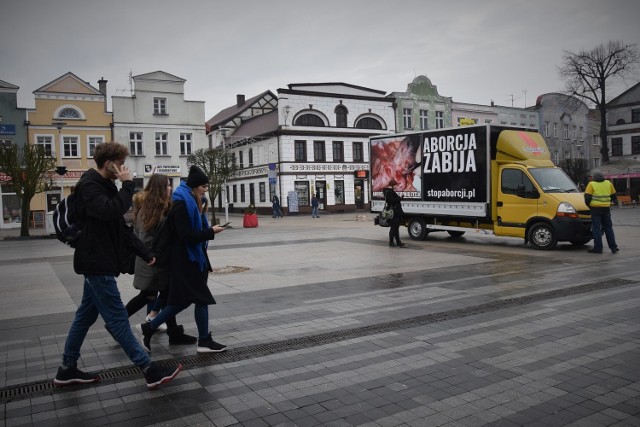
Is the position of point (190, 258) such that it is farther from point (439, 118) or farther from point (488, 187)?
point (439, 118)

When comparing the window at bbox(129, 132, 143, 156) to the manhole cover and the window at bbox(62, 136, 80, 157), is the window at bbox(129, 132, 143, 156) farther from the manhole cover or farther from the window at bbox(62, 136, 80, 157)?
the manhole cover

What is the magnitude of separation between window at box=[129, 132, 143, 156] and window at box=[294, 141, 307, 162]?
1226 cm

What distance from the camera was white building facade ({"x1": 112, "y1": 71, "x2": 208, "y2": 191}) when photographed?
127 feet

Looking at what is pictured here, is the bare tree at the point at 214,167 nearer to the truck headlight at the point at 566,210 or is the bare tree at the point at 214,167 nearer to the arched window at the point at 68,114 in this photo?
the arched window at the point at 68,114

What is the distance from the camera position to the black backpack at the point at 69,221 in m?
4.34

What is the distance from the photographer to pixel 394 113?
1898 inches

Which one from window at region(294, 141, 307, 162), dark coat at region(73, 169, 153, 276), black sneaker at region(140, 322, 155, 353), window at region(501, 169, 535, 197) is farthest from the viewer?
window at region(294, 141, 307, 162)

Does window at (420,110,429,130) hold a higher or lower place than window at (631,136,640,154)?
higher

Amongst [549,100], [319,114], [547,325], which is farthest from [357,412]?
[549,100]

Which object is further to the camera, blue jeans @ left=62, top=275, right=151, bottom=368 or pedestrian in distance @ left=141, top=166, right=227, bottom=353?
pedestrian in distance @ left=141, top=166, right=227, bottom=353

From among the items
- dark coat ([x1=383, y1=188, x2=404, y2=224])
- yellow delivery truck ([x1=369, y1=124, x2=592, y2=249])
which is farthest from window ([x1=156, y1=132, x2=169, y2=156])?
dark coat ([x1=383, y1=188, x2=404, y2=224])

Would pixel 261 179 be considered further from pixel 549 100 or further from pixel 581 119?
pixel 581 119

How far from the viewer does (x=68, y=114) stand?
36844mm

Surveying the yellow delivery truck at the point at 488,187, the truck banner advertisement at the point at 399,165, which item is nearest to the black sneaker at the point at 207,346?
the yellow delivery truck at the point at 488,187
